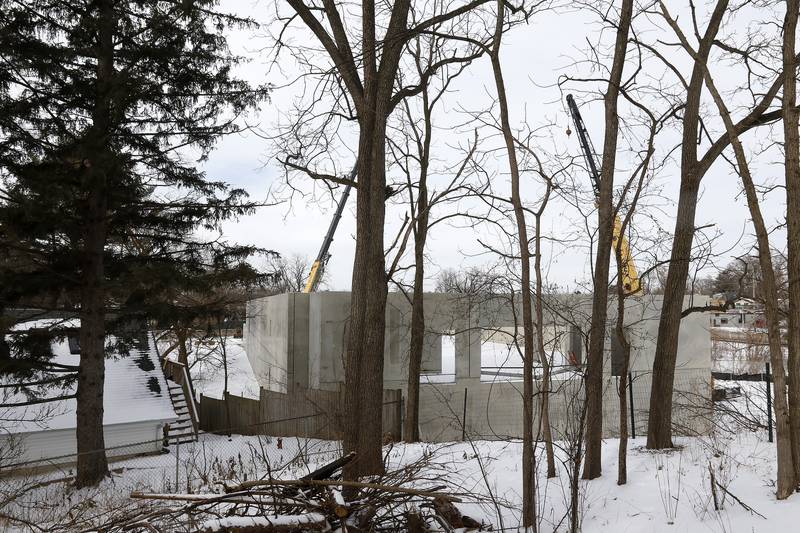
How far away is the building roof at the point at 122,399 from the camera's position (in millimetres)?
20094

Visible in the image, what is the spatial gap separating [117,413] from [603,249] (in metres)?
18.5

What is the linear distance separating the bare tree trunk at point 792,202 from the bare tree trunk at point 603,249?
2169mm

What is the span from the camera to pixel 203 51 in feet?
52.9

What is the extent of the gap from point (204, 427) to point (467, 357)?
11.5 meters

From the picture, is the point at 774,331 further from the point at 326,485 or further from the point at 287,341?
the point at 287,341

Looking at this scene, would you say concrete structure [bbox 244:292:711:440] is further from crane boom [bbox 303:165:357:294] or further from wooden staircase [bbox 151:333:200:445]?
crane boom [bbox 303:165:357:294]

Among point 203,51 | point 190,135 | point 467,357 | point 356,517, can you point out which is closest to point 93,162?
point 190,135

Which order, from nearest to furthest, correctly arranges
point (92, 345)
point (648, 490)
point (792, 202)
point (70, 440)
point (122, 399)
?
1. point (792, 202)
2. point (648, 490)
3. point (92, 345)
4. point (70, 440)
5. point (122, 399)

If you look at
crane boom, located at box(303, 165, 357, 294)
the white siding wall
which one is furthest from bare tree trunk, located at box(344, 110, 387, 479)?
crane boom, located at box(303, 165, 357, 294)

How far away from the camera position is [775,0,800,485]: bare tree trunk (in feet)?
23.2

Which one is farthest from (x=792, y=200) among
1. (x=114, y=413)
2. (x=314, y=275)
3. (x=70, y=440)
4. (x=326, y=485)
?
(x=314, y=275)

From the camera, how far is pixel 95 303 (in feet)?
49.4

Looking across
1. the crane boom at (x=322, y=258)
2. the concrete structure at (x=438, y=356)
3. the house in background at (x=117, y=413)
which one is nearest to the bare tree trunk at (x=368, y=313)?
the house in background at (x=117, y=413)

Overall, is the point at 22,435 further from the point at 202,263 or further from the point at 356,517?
the point at 356,517
